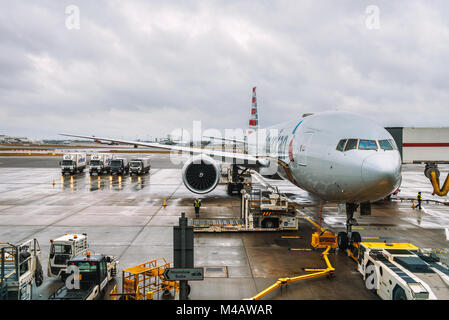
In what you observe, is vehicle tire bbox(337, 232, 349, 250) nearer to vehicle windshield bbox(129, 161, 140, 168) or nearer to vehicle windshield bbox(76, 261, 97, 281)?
vehicle windshield bbox(76, 261, 97, 281)

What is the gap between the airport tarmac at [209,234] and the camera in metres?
9.09

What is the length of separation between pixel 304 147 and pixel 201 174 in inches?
317

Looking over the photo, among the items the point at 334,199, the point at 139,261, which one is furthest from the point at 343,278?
the point at 139,261

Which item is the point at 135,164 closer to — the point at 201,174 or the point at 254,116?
the point at 254,116

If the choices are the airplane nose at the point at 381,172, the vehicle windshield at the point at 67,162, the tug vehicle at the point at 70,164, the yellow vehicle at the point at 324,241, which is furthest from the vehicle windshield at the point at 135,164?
the airplane nose at the point at 381,172

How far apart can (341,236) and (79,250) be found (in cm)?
1005

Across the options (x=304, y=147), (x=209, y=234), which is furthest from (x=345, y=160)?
(x=209, y=234)

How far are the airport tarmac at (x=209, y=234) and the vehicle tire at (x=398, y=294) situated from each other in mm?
923

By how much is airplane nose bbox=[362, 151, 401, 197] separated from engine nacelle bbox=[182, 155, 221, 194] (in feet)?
34.3

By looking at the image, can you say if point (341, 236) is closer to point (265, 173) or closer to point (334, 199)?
point (334, 199)

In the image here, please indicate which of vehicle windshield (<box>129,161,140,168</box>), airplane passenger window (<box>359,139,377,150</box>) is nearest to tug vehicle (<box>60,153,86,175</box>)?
vehicle windshield (<box>129,161,140,168</box>)

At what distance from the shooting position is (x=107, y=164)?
41.5 meters

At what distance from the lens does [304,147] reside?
11.7 meters

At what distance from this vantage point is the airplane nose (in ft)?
27.6
